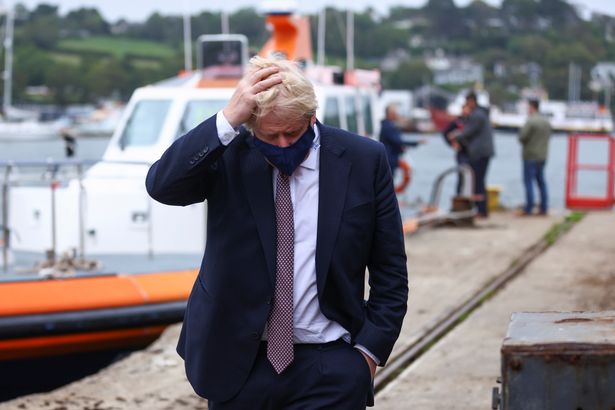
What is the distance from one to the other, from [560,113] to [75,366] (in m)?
59.8

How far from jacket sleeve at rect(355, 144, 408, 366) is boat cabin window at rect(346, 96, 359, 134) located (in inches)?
331

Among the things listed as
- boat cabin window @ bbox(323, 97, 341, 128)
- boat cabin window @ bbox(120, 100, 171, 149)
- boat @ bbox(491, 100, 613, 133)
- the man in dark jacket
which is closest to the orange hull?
boat cabin window @ bbox(120, 100, 171, 149)

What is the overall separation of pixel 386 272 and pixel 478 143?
12.5 m

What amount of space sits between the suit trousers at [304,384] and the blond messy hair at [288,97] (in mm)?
680

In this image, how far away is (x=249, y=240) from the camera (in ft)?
11.6

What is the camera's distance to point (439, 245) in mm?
13078

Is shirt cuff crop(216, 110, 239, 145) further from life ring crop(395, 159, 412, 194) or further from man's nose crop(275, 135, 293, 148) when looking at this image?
life ring crop(395, 159, 412, 194)

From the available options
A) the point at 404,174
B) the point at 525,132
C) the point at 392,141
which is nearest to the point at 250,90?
the point at 392,141

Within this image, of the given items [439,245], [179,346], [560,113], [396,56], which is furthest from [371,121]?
[560,113]

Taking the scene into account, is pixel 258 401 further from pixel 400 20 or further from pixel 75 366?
pixel 400 20

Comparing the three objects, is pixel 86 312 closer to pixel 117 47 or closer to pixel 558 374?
A: pixel 558 374

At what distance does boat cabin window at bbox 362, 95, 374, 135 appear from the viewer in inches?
510

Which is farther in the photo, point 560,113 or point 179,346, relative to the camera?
point 560,113

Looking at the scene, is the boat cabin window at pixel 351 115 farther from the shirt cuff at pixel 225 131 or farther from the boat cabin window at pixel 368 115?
the shirt cuff at pixel 225 131
